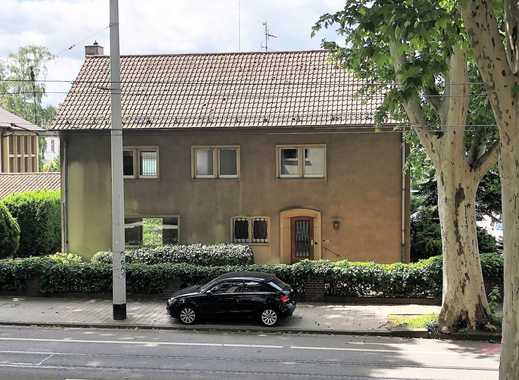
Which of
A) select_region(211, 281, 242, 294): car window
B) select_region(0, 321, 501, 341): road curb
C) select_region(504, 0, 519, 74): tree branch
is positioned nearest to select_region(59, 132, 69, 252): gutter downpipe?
select_region(0, 321, 501, 341): road curb

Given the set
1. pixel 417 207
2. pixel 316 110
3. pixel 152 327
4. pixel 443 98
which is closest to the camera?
pixel 443 98

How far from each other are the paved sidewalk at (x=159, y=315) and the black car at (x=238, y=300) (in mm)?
314

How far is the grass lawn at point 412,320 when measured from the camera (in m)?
16.5

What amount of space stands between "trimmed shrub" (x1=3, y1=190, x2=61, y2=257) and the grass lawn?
838 inches

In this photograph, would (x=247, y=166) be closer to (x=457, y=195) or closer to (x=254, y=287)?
(x=254, y=287)

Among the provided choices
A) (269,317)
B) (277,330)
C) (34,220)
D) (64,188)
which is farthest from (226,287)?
(34,220)

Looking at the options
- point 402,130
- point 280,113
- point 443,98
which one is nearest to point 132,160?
point 280,113

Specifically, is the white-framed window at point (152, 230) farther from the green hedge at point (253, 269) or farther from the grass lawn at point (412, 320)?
the grass lawn at point (412, 320)

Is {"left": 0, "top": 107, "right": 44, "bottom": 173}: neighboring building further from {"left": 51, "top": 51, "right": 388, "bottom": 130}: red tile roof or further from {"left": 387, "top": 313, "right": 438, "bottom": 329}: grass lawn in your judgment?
{"left": 387, "top": 313, "right": 438, "bottom": 329}: grass lawn

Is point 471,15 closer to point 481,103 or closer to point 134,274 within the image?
point 481,103

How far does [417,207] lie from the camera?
94.7ft

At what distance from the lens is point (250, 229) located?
25875 mm

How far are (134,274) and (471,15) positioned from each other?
47.1 feet

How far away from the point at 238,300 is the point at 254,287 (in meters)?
0.52
